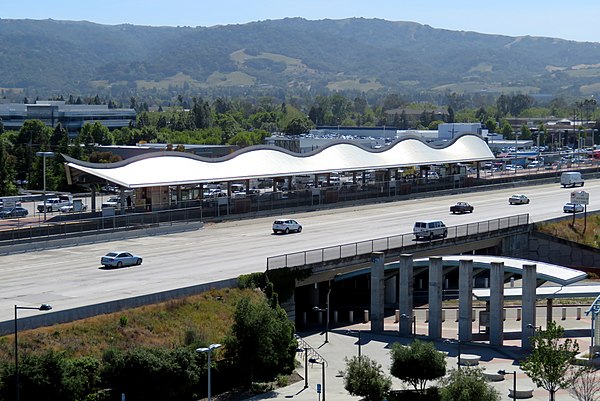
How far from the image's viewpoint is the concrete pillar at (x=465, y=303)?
55.6 metres

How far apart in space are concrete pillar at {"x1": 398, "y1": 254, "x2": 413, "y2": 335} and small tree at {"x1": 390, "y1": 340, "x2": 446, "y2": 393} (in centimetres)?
1193

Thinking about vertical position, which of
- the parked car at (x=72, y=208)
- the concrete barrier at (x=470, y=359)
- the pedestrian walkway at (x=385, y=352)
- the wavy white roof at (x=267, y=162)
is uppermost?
the wavy white roof at (x=267, y=162)

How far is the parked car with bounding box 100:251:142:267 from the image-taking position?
5822 centimetres

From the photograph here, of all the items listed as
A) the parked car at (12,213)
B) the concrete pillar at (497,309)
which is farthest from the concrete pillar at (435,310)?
the parked car at (12,213)

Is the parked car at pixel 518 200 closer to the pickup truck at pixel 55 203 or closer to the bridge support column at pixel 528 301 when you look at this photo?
the pickup truck at pixel 55 203

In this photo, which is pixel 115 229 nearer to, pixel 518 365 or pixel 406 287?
pixel 406 287

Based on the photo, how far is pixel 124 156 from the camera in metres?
132

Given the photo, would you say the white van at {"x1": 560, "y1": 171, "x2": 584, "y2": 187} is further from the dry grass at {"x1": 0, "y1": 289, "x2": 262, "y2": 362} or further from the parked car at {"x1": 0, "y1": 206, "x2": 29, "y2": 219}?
the dry grass at {"x1": 0, "y1": 289, "x2": 262, "y2": 362}

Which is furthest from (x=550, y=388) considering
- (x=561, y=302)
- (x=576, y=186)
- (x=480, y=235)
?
(x=576, y=186)

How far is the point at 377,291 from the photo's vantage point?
193ft

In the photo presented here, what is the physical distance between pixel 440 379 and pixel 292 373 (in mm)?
7021

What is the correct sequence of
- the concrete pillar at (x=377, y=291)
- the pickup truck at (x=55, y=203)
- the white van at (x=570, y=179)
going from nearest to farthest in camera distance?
the concrete pillar at (x=377, y=291) < the pickup truck at (x=55, y=203) < the white van at (x=570, y=179)

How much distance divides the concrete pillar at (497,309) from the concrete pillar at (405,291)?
468cm

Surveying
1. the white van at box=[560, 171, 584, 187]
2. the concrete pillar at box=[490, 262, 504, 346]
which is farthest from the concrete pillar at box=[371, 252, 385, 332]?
the white van at box=[560, 171, 584, 187]
